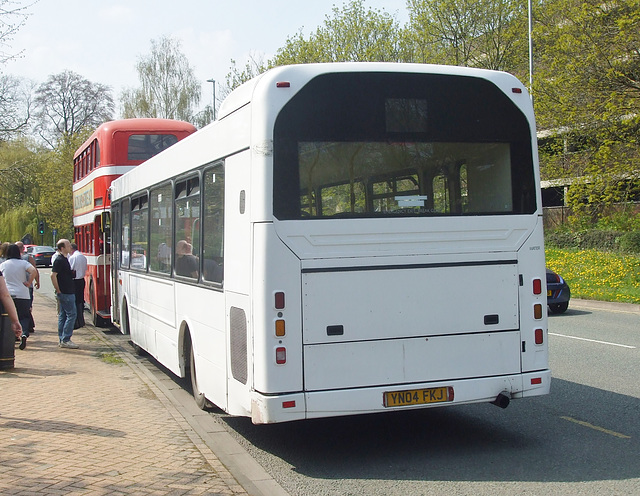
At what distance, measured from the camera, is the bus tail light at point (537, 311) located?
6933mm

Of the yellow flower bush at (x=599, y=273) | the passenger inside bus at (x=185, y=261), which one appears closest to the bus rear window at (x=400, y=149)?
the passenger inside bus at (x=185, y=261)

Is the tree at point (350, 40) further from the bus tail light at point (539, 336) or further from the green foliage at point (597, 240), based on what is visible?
the bus tail light at point (539, 336)

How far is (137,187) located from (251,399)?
21.2ft

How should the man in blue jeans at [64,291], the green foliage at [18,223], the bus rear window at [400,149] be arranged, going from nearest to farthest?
1. the bus rear window at [400,149]
2. the man in blue jeans at [64,291]
3. the green foliage at [18,223]

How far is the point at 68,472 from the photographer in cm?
602

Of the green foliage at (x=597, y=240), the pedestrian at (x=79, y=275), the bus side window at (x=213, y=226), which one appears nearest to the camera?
the bus side window at (x=213, y=226)

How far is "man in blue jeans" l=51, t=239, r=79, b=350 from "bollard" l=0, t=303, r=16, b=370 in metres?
3.24

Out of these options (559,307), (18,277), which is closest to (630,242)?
(559,307)

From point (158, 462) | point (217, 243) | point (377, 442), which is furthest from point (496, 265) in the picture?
point (158, 462)

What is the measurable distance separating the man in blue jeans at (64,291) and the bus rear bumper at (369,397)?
8545 millimetres

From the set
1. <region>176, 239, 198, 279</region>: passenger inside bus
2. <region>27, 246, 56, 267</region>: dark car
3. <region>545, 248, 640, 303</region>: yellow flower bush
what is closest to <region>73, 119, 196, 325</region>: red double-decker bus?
<region>176, 239, 198, 279</region>: passenger inside bus

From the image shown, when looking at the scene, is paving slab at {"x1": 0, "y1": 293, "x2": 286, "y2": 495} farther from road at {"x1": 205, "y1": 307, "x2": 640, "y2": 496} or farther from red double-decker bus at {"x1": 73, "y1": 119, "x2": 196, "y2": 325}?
red double-decker bus at {"x1": 73, "y1": 119, "x2": 196, "y2": 325}

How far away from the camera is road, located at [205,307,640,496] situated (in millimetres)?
5895

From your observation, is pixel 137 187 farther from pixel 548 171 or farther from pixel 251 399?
pixel 548 171
